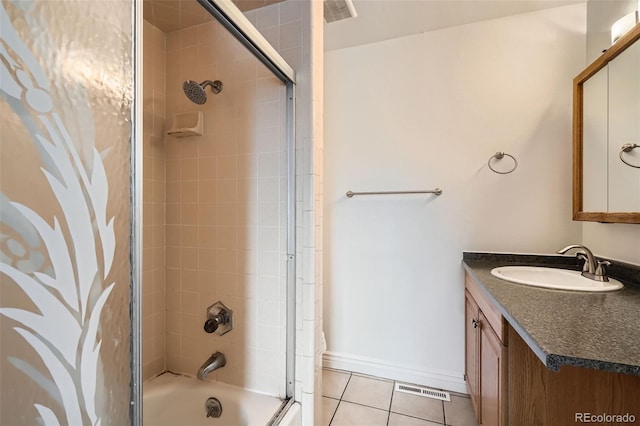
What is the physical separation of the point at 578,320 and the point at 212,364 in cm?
151

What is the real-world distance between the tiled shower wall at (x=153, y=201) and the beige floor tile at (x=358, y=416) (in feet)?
3.41

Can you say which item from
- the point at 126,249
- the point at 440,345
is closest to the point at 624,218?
the point at 440,345

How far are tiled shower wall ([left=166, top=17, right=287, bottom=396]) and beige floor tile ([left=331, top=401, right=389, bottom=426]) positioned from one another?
0.53 meters

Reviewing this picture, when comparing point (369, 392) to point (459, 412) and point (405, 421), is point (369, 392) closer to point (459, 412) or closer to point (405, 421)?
point (405, 421)

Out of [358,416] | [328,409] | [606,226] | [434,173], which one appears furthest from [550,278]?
[328,409]

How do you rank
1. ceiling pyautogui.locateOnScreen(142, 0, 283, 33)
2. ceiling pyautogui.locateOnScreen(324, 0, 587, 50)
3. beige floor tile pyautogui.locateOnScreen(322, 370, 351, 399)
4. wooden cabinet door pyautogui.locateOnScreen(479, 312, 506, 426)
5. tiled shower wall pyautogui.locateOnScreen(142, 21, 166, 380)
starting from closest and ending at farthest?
1. wooden cabinet door pyautogui.locateOnScreen(479, 312, 506, 426)
2. ceiling pyautogui.locateOnScreen(142, 0, 283, 33)
3. tiled shower wall pyautogui.locateOnScreen(142, 21, 166, 380)
4. ceiling pyautogui.locateOnScreen(324, 0, 587, 50)
5. beige floor tile pyautogui.locateOnScreen(322, 370, 351, 399)

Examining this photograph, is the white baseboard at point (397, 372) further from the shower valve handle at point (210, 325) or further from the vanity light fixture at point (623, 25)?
the vanity light fixture at point (623, 25)

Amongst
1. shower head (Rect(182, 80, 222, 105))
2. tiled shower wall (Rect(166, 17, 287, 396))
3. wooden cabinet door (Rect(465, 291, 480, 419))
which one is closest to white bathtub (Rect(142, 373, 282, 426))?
tiled shower wall (Rect(166, 17, 287, 396))

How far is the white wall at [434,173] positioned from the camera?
172 cm

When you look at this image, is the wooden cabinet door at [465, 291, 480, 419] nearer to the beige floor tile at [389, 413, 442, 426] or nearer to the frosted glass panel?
the beige floor tile at [389, 413, 442, 426]

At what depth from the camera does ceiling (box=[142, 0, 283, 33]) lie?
4.35 ft

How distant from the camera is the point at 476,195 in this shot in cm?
183

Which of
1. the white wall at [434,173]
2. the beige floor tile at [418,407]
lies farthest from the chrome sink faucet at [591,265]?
the beige floor tile at [418,407]

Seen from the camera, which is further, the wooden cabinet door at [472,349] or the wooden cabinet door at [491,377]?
the wooden cabinet door at [472,349]
